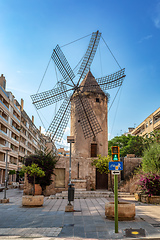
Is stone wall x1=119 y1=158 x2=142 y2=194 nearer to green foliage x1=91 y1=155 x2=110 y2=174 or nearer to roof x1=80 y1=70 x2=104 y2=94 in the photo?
green foliage x1=91 y1=155 x2=110 y2=174

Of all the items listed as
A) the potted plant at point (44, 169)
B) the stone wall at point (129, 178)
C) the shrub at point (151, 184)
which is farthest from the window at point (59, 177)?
the shrub at point (151, 184)

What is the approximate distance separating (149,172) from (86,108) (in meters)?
12.1

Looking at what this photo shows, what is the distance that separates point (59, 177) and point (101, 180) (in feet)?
14.5

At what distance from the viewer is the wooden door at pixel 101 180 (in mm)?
23672

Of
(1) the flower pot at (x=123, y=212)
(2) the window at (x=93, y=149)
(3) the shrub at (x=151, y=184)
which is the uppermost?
(2) the window at (x=93, y=149)

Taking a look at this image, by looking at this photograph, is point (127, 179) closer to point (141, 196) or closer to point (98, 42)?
point (141, 196)

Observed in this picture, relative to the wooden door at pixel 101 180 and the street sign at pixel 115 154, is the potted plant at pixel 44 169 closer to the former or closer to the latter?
the wooden door at pixel 101 180

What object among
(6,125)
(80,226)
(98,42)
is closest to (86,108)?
(98,42)

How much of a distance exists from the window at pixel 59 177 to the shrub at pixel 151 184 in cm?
837

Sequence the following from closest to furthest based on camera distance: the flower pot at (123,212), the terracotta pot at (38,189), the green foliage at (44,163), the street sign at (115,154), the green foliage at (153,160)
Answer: the street sign at (115,154), the flower pot at (123,212), the green foliage at (153,160), the terracotta pot at (38,189), the green foliage at (44,163)

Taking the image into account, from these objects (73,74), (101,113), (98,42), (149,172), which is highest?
(98,42)

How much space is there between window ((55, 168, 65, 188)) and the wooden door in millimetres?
3710

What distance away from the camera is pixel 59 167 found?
22109mm

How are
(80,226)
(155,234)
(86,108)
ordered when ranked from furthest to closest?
(86,108) < (80,226) < (155,234)
